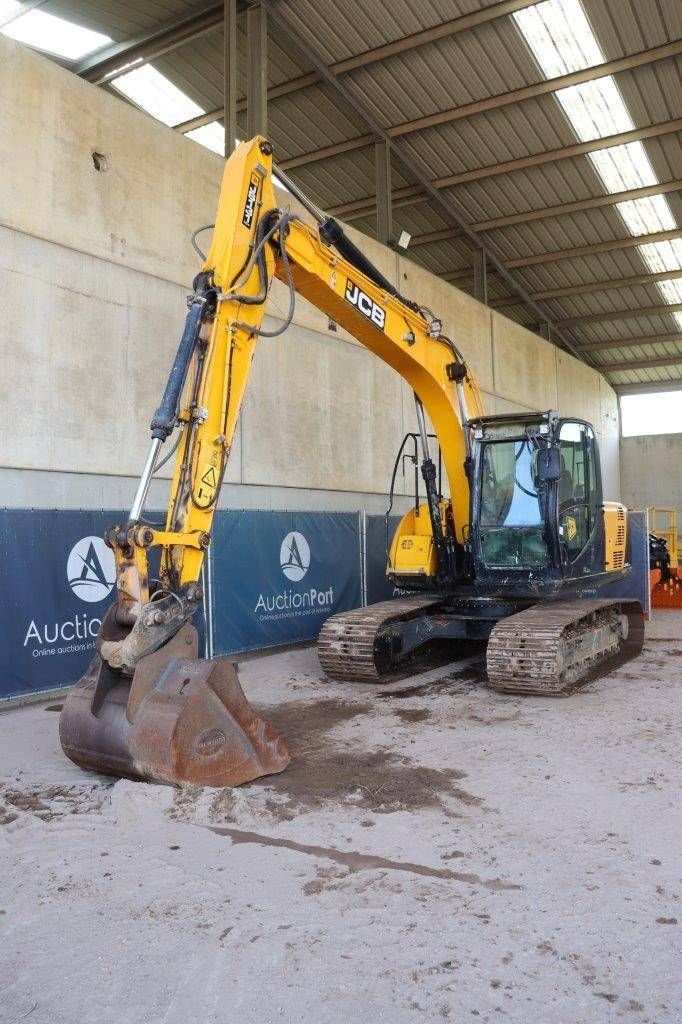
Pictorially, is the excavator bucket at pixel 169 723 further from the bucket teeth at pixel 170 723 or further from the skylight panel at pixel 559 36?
the skylight panel at pixel 559 36

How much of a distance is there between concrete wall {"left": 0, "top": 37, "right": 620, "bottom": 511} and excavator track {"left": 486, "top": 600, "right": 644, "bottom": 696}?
175 inches

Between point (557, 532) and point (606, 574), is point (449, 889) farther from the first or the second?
point (606, 574)

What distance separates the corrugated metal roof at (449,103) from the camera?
1230 cm

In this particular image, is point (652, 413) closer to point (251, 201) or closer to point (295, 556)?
point (295, 556)

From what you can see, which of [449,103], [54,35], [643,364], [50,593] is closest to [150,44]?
[54,35]

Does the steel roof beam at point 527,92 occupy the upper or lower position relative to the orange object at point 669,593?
upper

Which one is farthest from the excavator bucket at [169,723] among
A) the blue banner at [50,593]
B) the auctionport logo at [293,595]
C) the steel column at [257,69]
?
the steel column at [257,69]

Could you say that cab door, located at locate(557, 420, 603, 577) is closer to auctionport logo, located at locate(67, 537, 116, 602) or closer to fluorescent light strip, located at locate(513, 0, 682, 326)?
auctionport logo, located at locate(67, 537, 116, 602)

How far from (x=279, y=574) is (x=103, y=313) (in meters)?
3.73

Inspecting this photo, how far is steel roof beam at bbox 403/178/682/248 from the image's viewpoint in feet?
52.9

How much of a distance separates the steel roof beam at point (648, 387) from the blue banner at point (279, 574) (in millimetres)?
19255

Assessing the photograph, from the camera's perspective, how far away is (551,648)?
6.70m

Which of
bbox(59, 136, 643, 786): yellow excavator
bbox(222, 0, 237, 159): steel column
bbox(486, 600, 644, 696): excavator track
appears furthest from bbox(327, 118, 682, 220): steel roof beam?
bbox(486, 600, 644, 696): excavator track

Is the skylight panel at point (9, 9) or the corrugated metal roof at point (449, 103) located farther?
the corrugated metal roof at point (449, 103)
